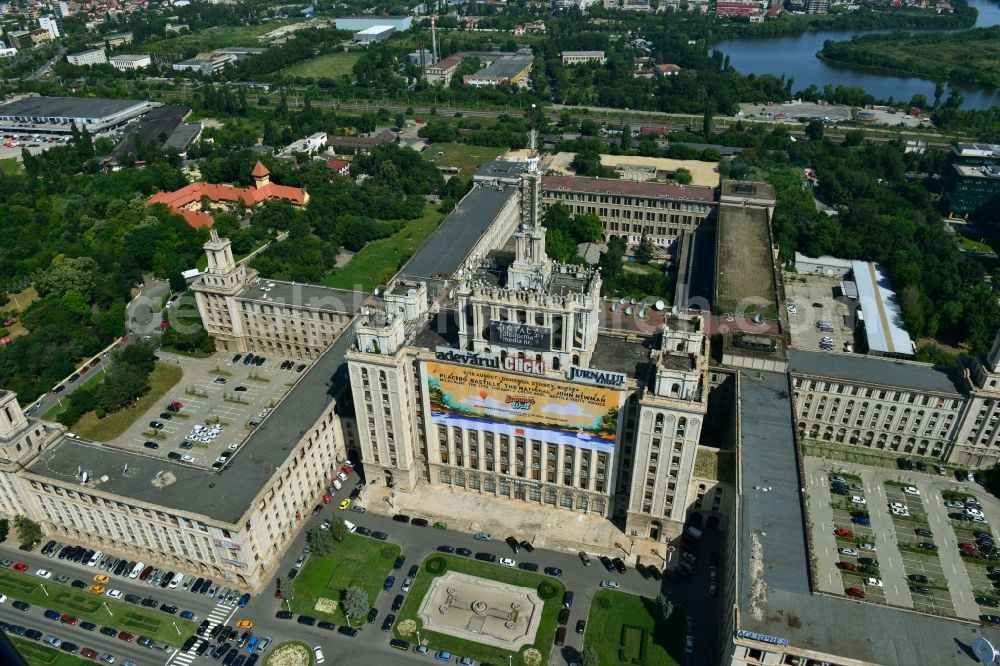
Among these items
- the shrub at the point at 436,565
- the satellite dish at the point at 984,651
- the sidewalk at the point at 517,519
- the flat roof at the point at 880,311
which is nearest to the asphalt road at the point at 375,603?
the shrub at the point at 436,565

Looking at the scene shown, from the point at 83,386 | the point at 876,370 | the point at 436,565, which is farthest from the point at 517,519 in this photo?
the point at 83,386

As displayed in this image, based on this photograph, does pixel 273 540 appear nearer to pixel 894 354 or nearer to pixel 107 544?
pixel 107 544

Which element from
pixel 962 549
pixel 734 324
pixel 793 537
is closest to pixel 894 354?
pixel 734 324

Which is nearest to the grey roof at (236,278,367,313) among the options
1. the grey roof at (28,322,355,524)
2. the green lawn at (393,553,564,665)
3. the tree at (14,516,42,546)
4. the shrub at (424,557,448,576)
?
the grey roof at (28,322,355,524)

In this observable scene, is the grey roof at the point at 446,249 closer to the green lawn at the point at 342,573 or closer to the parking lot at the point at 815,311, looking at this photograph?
the green lawn at the point at 342,573

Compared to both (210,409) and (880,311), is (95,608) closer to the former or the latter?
(210,409)

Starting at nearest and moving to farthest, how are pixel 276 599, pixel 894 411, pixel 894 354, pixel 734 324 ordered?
1. pixel 276 599
2. pixel 894 411
3. pixel 734 324
4. pixel 894 354
